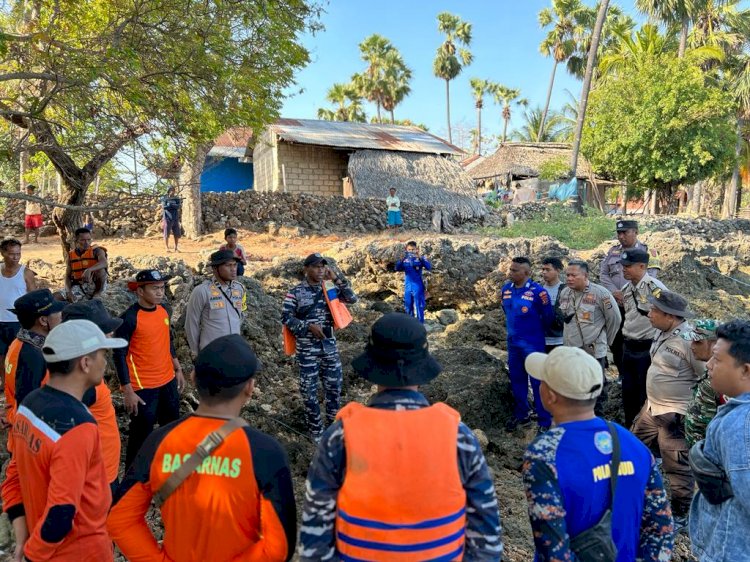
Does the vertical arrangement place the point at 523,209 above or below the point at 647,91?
below

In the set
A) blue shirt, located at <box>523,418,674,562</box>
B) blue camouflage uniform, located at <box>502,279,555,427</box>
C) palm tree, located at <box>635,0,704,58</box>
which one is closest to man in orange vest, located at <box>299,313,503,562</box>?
blue shirt, located at <box>523,418,674,562</box>

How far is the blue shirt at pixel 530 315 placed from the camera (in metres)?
5.30

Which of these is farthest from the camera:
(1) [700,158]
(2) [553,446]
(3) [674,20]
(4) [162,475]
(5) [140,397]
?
(3) [674,20]

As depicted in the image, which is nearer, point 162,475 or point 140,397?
point 162,475

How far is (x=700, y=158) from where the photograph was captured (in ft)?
65.3

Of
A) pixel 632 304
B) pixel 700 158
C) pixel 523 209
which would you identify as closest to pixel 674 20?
pixel 700 158

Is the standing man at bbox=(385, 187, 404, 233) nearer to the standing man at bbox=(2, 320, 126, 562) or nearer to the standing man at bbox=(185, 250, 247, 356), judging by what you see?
the standing man at bbox=(185, 250, 247, 356)

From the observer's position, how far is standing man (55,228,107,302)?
6.16 m

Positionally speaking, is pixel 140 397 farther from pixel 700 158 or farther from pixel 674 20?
pixel 674 20

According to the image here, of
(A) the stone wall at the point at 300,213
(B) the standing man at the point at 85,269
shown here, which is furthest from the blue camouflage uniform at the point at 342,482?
(A) the stone wall at the point at 300,213

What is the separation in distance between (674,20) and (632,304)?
27.7m

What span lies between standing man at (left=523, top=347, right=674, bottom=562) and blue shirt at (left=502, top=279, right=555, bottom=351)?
3.31 m

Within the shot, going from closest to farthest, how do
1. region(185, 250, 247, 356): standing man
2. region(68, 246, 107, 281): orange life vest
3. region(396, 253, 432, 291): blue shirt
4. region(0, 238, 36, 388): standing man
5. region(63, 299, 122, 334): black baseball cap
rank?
region(63, 299, 122, 334): black baseball cap
region(185, 250, 247, 356): standing man
region(0, 238, 36, 388): standing man
region(68, 246, 107, 281): orange life vest
region(396, 253, 432, 291): blue shirt

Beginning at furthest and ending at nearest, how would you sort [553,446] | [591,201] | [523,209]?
1. [591,201]
2. [523,209]
3. [553,446]
